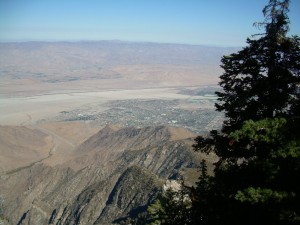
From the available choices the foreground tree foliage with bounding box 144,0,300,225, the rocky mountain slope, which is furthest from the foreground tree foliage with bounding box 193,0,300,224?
the rocky mountain slope

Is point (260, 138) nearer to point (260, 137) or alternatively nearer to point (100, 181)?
point (260, 137)

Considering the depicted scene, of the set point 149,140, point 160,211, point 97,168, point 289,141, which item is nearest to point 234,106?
point 289,141

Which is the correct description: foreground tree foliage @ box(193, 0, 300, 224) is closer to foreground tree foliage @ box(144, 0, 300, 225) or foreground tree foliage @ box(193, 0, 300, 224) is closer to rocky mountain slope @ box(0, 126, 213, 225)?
foreground tree foliage @ box(144, 0, 300, 225)

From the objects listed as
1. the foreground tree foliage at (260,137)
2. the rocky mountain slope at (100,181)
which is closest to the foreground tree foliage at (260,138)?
the foreground tree foliage at (260,137)

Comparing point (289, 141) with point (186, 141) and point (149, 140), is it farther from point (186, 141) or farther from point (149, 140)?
point (149, 140)

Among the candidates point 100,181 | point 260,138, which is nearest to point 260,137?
point 260,138

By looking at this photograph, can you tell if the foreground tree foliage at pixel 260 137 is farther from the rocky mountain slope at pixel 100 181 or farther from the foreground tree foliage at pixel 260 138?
the rocky mountain slope at pixel 100 181

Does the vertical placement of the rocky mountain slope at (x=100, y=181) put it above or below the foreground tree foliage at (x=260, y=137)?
below
